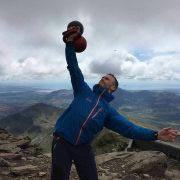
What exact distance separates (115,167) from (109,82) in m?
5.95

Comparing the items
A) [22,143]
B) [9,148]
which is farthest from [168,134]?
[22,143]

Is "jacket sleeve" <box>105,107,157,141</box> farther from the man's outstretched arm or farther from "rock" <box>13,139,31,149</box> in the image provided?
"rock" <box>13,139,31,149</box>

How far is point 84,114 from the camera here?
5.75 m

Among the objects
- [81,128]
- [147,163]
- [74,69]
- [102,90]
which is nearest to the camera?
[81,128]

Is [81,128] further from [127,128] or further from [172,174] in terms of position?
[172,174]

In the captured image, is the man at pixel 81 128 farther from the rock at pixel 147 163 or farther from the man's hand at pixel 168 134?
the rock at pixel 147 163

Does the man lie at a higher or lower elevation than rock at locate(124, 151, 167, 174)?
higher

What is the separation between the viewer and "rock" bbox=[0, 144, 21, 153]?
45.9ft

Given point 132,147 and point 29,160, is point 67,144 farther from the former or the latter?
point 132,147

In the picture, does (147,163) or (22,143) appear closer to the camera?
(147,163)

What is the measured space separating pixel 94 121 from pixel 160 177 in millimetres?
5936

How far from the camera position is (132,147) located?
48.1 ft

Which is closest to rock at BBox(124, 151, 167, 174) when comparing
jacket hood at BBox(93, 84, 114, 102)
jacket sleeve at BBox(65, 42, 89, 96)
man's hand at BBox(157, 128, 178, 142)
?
man's hand at BBox(157, 128, 178, 142)

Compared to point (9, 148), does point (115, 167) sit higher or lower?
lower
